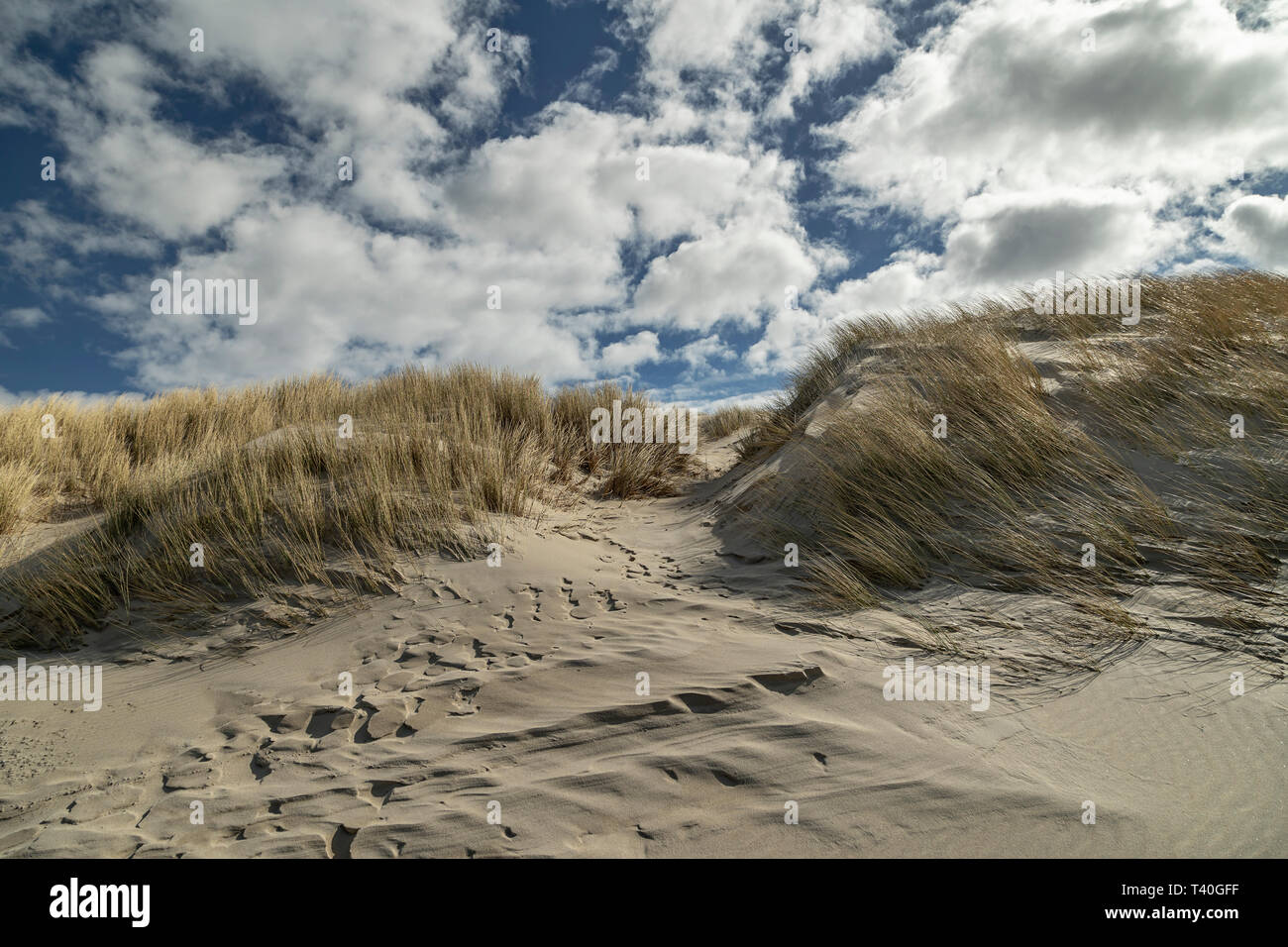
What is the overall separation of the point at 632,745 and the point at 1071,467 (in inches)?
168

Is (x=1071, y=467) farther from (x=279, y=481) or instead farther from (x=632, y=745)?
(x=279, y=481)

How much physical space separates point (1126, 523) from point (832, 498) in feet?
6.87

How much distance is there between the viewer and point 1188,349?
19.4 ft

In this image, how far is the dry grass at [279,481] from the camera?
4.80 metres

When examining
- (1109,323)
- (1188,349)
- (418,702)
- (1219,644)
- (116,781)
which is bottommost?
(116,781)

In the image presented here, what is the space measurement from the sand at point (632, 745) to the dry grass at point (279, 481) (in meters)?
0.63

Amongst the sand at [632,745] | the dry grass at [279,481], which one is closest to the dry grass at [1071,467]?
the sand at [632,745]

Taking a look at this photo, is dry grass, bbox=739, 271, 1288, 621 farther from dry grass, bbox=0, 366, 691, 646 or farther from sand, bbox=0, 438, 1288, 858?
dry grass, bbox=0, 366, 691, 646

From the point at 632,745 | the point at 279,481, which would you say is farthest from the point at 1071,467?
the point at 279,481

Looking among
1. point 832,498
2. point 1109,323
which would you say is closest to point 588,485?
point 832,498

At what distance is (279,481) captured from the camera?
596cm

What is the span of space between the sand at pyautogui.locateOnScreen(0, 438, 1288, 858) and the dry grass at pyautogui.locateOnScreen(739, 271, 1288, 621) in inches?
21.6

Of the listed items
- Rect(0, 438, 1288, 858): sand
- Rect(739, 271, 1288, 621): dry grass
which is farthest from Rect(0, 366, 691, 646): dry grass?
Rect(739, 271, 1288, 621): dry grass

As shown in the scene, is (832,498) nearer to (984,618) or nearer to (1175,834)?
(984,618)
